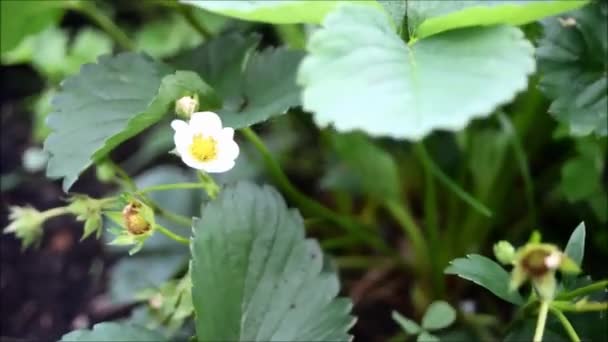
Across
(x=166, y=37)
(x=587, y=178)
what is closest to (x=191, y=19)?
(x=166, y=37)

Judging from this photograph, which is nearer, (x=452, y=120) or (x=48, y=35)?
(x=452, y=120)

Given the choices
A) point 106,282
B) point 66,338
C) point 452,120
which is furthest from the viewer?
point 106,282

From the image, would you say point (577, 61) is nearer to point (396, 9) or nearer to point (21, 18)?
point (396, 9)

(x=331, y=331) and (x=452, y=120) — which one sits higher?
(x=452, y=120)

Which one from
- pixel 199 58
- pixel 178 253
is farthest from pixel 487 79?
pixel 178 253

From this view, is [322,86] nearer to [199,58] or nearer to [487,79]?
[487,79]

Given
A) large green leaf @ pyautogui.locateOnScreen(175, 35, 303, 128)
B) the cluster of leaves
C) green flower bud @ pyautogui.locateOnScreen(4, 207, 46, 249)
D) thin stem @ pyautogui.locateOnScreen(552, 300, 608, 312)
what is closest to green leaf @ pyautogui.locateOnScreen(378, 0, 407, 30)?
the cluster of leaves

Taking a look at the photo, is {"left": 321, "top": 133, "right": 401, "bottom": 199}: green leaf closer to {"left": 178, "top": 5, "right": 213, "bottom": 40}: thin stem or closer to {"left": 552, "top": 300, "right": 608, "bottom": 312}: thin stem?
{"left": 178, "top": 5, "right": 213, "bottom": 40}: thin stem

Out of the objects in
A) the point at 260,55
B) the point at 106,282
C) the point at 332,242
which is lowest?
the point at 106,282
